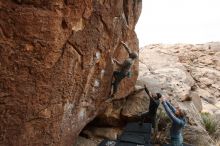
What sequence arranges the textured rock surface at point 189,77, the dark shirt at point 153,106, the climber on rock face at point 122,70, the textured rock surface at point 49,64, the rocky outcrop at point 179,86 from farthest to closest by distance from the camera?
the textured rock surface at point 189,77
the rocky outcrop at point 179,86
the dark shirt at point 153,106
the climber on rock face at point 122,70
the textured rock surface at point 49,64

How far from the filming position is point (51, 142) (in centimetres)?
817

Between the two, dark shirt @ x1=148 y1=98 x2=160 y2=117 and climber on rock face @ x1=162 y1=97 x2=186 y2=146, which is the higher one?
dark shirt @ x1=148 y1=98 x2=160 y2=117

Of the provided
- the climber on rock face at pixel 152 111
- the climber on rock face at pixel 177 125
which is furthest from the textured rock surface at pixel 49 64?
the climber on rock face at pixel 177 125

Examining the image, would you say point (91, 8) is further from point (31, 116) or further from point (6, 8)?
point (31, 116)

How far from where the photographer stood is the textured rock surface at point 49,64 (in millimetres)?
7016

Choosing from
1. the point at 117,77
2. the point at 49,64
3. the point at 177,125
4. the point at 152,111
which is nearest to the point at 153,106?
the point at 152,111

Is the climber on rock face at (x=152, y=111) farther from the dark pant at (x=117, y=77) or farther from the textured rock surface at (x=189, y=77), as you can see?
the textured rock surface at (x=189, y=77)

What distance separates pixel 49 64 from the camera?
297 inches

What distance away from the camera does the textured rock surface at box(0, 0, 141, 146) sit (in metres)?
7.02

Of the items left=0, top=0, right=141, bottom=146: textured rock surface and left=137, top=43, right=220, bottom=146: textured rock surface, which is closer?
left=0, top=0, right=141, bottom=146: textured rock surface

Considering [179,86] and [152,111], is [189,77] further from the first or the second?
[152,111]

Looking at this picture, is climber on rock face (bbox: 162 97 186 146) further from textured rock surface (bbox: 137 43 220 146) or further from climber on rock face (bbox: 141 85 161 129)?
textured rock surface (bbox: 137 43 220 146)

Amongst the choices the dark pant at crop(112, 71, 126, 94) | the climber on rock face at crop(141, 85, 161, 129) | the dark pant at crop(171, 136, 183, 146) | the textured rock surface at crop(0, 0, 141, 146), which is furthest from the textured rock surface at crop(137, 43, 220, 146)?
the textured rock surface at crop(0, 0, 141, 146)

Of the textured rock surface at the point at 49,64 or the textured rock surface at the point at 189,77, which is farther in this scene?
the textured rock surface at the point at 189,77
